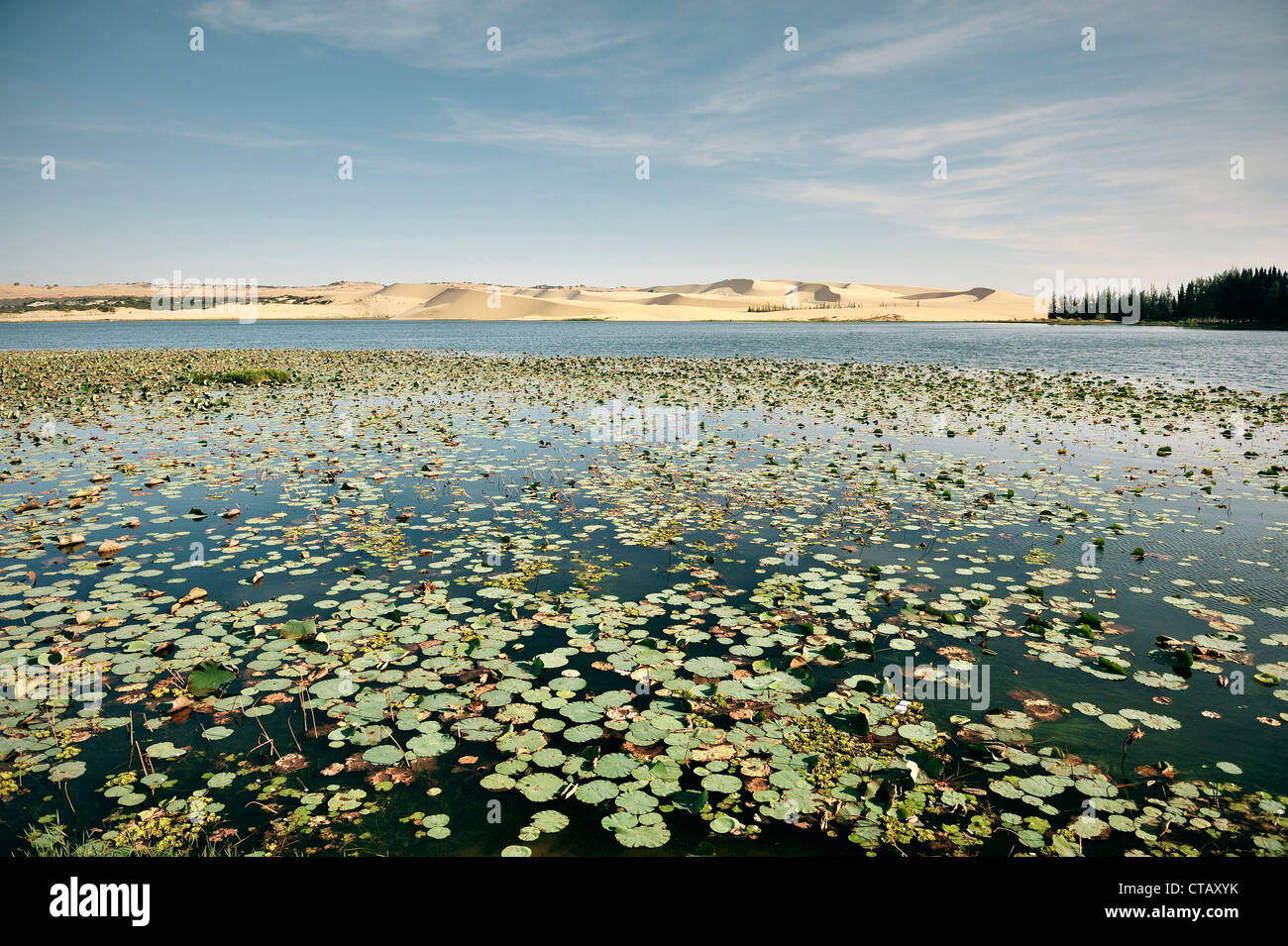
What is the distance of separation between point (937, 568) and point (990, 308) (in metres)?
194

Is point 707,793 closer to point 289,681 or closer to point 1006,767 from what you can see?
point 1006,767

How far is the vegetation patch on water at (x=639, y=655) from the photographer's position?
3.71m

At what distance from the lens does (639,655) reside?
5.49 meters

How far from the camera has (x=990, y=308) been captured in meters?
173

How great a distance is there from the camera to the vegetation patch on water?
371 centimetres

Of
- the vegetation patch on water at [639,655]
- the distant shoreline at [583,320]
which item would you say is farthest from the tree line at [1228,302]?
the vegetation patch on water at [639,655]
